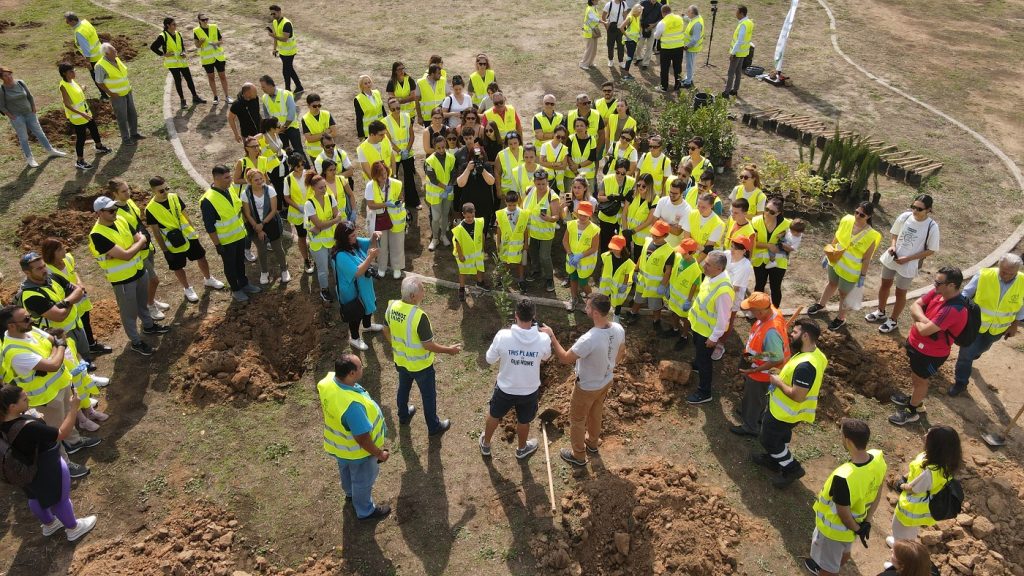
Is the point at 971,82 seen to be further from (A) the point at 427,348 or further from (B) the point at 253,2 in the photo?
(B) the point at 253,2

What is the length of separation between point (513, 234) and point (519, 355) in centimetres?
353

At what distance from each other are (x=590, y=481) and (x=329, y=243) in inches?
202

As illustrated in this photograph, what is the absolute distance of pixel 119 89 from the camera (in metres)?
13.5

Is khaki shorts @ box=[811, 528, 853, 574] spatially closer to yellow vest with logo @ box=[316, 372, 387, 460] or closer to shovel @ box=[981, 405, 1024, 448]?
shovel @ box=[981, 405, 1024, 448]

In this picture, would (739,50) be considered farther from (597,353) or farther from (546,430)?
(597,353)

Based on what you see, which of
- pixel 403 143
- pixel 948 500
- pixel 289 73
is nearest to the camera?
pixel 948 500

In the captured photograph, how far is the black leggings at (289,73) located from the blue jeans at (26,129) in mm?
5224

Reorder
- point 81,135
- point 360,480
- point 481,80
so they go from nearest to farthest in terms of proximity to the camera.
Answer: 1. point 360,480
2. point 81,135
3. point 481,80

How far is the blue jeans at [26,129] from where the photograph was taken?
511 inches

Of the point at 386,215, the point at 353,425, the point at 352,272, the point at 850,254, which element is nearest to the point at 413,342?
the point at 353,425

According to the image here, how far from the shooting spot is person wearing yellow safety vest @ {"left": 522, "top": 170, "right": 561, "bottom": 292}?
993 cm

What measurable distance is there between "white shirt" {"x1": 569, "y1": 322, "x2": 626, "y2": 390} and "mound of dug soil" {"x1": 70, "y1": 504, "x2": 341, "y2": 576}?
308 centimetres

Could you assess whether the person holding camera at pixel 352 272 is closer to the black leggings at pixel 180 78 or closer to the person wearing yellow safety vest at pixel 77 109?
the person wearing yellow safety vest at pixel 77 109

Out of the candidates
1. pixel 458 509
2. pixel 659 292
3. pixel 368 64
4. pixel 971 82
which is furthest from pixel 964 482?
pixel 368 64
